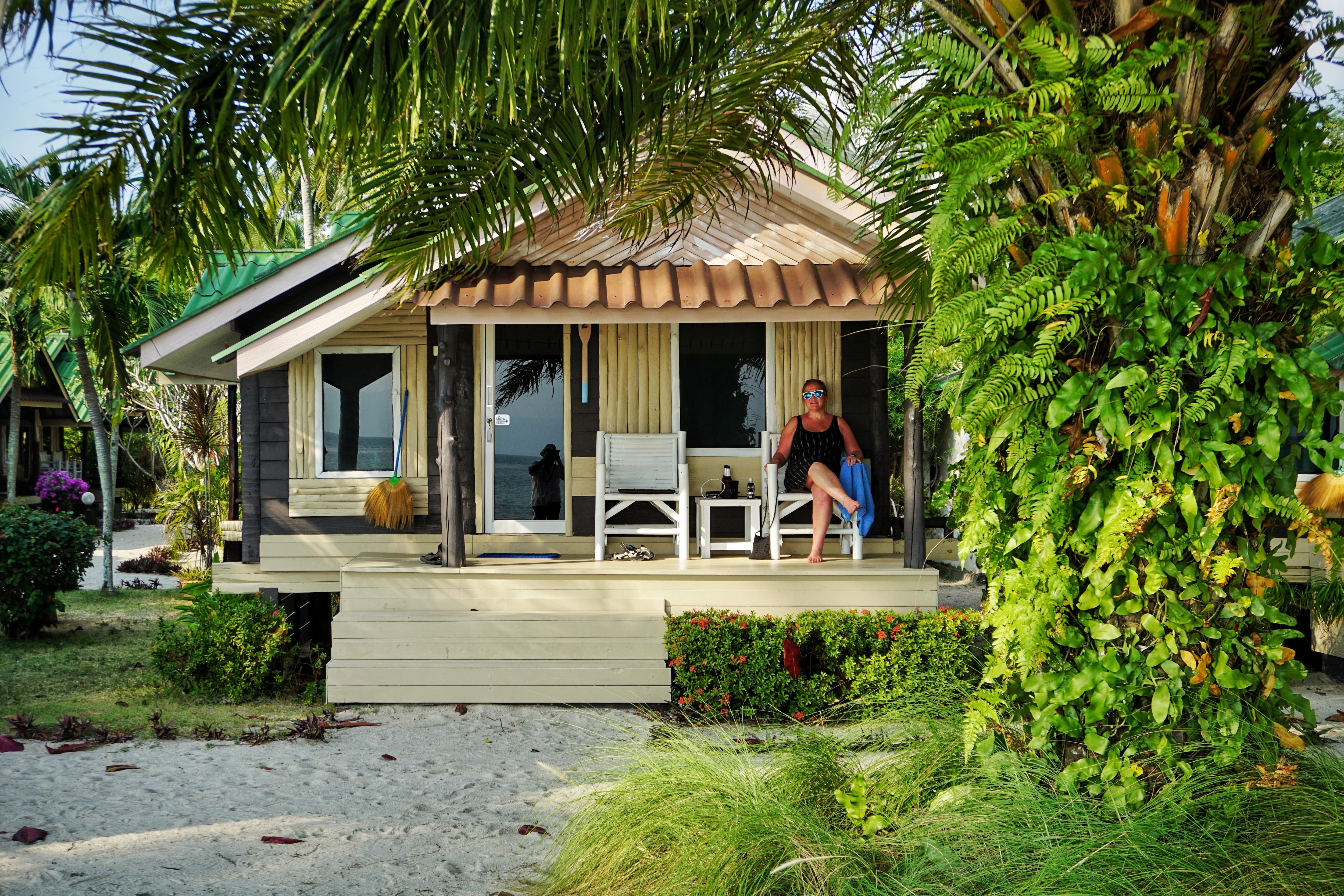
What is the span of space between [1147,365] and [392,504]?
7345 millimetres

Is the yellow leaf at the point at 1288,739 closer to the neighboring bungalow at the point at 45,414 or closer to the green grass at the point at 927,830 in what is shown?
the green grass at the point at 927,830

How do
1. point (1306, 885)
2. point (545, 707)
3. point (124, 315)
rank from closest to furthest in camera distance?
point (1306, 885) < point (545, 707) < point (124, 315)

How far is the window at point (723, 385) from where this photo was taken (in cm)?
922

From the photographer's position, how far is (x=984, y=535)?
10.3 feet

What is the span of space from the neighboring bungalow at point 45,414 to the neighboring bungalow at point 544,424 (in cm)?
1551

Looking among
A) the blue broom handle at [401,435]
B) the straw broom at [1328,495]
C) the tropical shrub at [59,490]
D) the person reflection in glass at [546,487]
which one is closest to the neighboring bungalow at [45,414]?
the tropical shrub at [59,490]

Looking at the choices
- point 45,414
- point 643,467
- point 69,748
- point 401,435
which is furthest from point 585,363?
point 45,414

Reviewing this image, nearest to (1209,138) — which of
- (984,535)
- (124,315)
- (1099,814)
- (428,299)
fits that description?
(984,535)

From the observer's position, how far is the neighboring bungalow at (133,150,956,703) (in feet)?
24.6

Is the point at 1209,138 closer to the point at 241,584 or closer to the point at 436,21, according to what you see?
the point at 436,21

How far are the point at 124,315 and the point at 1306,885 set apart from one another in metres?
14.7

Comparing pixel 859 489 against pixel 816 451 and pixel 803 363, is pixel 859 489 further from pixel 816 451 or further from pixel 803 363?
pixel 803 363

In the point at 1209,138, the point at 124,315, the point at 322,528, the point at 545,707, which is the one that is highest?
the point at 124,315

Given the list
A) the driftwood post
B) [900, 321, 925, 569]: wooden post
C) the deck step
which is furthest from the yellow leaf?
the driftwood post
